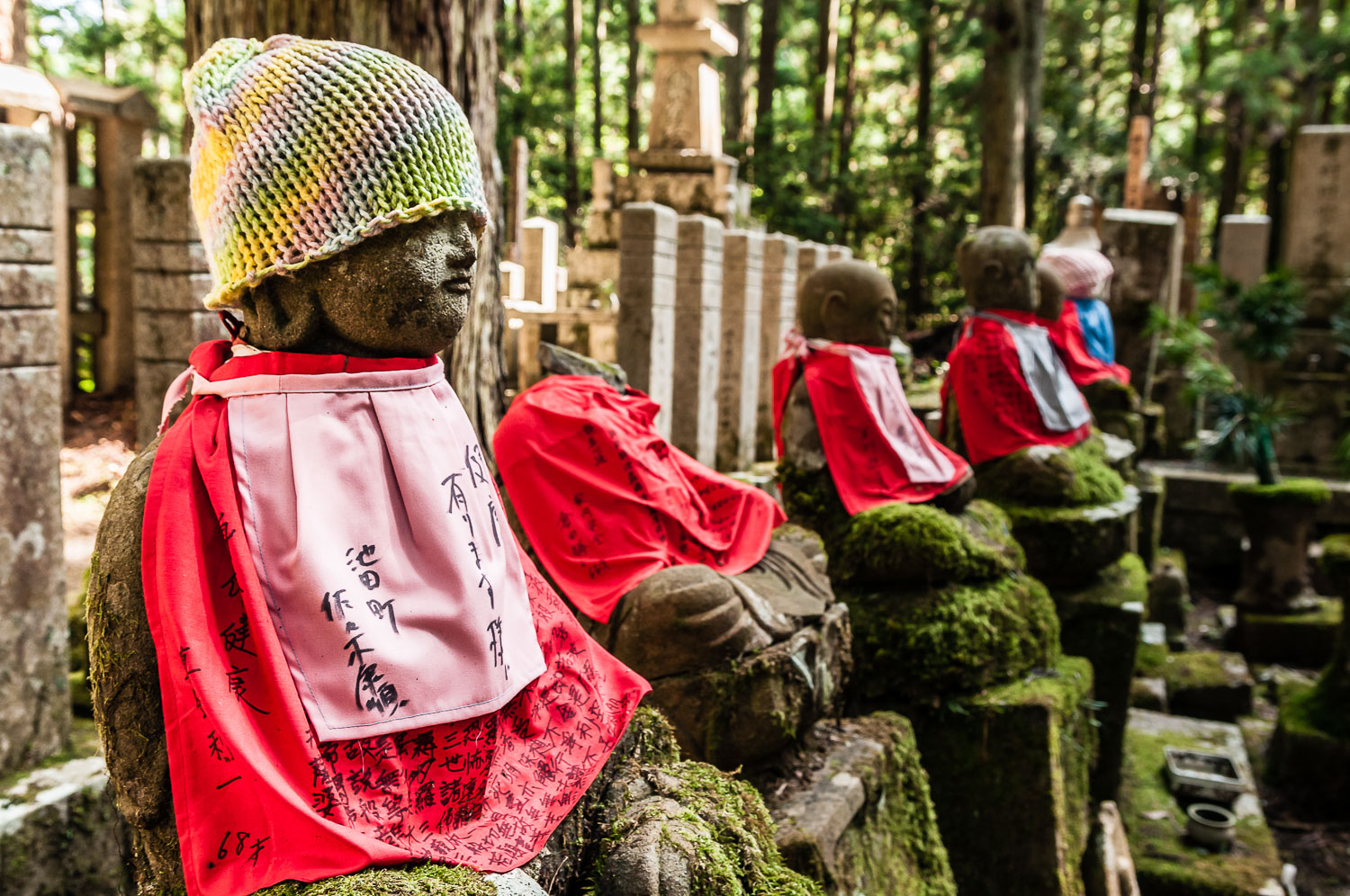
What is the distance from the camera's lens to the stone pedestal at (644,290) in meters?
4.97

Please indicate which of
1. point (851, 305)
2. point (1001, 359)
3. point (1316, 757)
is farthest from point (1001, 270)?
point (1316, 757)

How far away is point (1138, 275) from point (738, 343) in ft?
14.4

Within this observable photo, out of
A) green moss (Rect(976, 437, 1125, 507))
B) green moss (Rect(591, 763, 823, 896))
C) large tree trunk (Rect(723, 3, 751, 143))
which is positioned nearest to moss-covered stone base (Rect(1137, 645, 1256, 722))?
green moss (Rect(976, 437, 1125, 507))

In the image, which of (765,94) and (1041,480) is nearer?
(1041,480)

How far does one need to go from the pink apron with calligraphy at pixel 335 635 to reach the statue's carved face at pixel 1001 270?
385 cm

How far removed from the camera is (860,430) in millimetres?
4012

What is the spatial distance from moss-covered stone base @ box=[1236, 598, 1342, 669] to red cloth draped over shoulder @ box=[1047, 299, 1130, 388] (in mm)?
3232

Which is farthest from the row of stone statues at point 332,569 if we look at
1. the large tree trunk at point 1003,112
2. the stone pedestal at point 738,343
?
the large tree trunk at point 1003,112

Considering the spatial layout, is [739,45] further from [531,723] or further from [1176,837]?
[531,723]

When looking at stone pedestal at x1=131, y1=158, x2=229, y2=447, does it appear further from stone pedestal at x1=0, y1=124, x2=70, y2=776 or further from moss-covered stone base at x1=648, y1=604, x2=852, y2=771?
moss-covered stone base at x1=648, y1=604, x2=852, y2=771

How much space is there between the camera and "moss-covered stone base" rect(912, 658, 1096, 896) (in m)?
3.73

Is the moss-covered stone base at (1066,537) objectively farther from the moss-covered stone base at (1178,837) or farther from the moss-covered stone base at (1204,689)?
the moss-covered stone base at (1204,689)

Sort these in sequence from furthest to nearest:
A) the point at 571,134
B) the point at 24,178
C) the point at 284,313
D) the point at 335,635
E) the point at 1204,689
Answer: the point at 571,134, the point at 1204,689, the point at 24,178, the point at 284,313, the point at 335,635

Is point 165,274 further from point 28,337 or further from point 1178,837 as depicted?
point 1178,837
